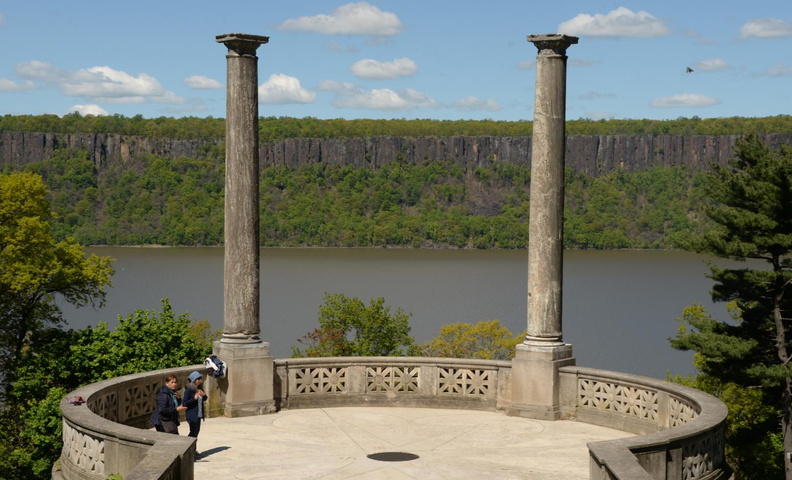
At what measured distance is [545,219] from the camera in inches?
773

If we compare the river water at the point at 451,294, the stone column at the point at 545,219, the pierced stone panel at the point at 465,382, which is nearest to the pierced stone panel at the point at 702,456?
the stone column at the point at 545,219

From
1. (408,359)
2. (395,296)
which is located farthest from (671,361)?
(408,359)

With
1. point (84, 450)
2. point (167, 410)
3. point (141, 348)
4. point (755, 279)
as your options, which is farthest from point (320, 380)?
point (755, 279)

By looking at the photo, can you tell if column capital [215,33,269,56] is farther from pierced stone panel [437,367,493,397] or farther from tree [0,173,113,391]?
tree [0,173,113,391]

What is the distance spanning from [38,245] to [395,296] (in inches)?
3301

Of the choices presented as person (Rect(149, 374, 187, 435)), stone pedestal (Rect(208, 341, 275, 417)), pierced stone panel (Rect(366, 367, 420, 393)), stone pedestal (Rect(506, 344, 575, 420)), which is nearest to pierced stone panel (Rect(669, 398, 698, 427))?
stone pedestal (Rect(506, 344, 575, 420))

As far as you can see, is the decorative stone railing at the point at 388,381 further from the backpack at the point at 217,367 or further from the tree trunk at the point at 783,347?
the tree trunk at the point at 783,347

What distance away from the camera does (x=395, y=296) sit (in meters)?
132

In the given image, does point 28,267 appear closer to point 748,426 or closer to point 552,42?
point 748,426

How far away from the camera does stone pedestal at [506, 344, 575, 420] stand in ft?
63.3

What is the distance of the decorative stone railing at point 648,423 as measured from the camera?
1252cm

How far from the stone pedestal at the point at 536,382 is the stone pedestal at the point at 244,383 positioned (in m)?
4.12

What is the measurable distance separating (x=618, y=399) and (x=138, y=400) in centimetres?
761

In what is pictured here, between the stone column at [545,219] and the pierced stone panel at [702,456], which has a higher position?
the stone column at [545,219]
